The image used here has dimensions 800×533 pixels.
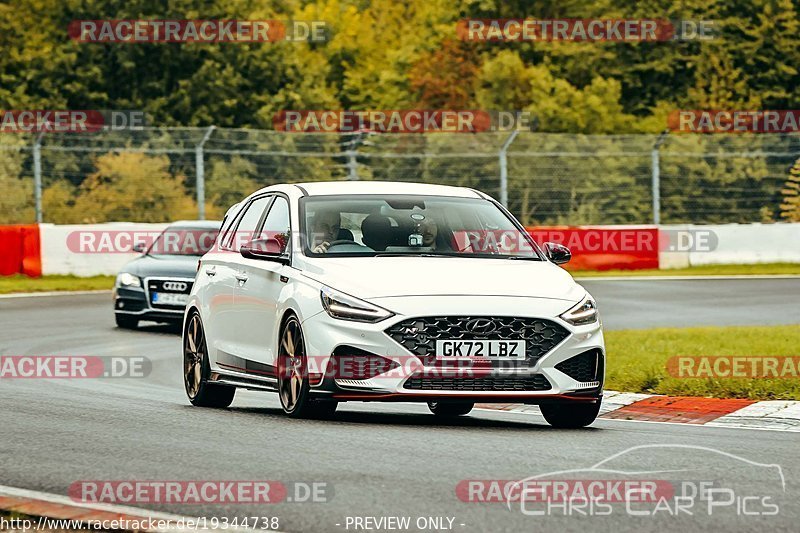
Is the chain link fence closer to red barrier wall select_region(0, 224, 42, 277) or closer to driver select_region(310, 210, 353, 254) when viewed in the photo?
red barrier wall select_region(0, 224, 42, 277)

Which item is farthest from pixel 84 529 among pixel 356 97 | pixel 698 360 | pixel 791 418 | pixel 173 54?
pixel 356 97

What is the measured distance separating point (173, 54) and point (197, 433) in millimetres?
54766

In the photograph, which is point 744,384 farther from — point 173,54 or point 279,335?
point 173,54

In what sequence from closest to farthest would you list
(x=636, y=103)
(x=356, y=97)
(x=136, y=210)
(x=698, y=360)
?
1. (x=698, y=360)
2. (x=136, y=210)
3. (x=636, y=103)
4. (x=356, y=97)

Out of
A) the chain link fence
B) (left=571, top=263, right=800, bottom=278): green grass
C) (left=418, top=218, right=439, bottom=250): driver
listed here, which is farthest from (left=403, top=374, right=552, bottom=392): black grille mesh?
(left=571, top=263, right=800, bottom=278): green grass

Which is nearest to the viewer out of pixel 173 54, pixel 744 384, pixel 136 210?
pixel 744 384

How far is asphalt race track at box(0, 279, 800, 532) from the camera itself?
7.22 m

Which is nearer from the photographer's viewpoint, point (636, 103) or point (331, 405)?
point (331, 405)

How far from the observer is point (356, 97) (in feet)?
275

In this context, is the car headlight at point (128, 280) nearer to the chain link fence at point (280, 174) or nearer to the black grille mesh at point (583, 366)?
the chain link fence at point (280, 174)

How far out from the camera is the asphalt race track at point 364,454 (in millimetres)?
7219

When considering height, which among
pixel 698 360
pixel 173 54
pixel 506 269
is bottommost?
pixel 698 360

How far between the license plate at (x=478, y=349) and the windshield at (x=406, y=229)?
1.14 m

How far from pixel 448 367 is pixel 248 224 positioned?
115 inches
